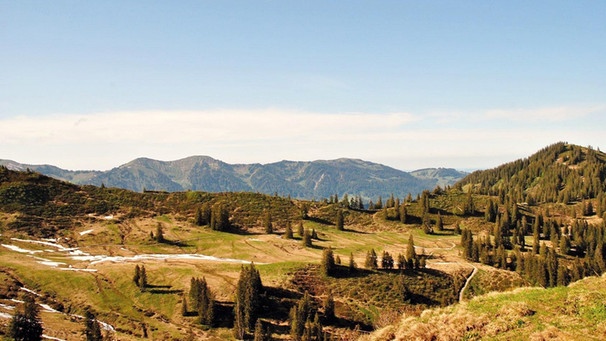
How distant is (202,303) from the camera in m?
96.5

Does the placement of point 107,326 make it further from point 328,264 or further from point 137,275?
point 328,264

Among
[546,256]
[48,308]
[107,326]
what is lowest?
[107,326]

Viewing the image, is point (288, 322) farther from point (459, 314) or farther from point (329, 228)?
point (329, 228)

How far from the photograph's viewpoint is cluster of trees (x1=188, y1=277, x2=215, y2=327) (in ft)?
311

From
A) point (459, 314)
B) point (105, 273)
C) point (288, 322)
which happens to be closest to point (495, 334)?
point (459, 314)

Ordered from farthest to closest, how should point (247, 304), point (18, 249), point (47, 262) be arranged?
point (18, 249), point (47, 262), point (247, 304)

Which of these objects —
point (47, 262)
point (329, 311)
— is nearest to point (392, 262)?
point (329, 311)

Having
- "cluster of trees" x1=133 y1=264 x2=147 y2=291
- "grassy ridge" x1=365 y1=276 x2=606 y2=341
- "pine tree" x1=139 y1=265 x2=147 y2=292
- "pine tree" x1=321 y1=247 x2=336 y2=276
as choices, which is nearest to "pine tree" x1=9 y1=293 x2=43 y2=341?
"pine tree" x1=139 y1=265 x2=147 y2=292

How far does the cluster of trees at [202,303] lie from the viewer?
94875 mm

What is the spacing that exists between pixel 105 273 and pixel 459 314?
11682cm

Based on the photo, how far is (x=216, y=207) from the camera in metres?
197

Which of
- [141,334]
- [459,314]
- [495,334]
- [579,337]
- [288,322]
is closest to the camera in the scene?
[579,337]

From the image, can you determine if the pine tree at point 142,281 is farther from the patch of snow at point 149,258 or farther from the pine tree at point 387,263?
the pine tree at point 387,263

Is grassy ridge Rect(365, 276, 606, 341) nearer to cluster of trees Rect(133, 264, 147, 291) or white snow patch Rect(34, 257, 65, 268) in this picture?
cluster of trees Rect(133, 264, 147, 291)
